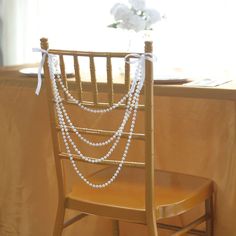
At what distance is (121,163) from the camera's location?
1.49 m

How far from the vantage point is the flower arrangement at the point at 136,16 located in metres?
1.86

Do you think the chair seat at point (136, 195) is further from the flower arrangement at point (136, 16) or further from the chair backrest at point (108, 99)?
the flower arrangement at point (136, 16)

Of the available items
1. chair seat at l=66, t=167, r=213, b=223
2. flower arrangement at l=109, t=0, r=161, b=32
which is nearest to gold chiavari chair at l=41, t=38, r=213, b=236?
chair seat at l=66, t=167, r=213, b=223

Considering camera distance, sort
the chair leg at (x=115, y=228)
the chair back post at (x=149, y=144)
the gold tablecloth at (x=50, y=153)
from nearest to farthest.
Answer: the chair back post at (x=149, y=144) → the gold tablecloth at (x=50, y=153) → the chair leg at (x=115, y=228)

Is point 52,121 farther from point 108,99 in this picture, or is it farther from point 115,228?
point 115,228

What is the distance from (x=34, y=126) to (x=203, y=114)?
0.68 meters

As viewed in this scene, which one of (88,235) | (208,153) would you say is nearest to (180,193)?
(208,153)

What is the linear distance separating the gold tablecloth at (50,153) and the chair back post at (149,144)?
29 centimetres

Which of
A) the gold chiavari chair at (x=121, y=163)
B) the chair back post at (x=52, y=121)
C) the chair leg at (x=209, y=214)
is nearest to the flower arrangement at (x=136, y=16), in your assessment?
the gold chiavari chair at (x=121, y=163)

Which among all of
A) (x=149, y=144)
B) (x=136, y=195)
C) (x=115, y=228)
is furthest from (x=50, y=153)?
(x=149, y=144)

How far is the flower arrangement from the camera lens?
1858 millimetres

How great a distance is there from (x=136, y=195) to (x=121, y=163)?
128 millimetres

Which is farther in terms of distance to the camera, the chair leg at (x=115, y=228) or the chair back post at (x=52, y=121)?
the chair leg at (x=115, y=228)

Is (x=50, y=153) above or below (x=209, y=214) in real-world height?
above
